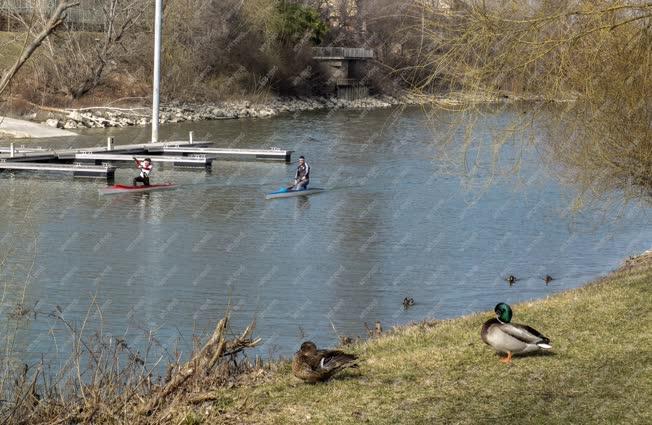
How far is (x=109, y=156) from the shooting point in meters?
40.3

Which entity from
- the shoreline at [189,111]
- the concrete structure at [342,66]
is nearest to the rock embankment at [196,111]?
the shoreline at [189,111]

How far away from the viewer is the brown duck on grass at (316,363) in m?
9.11

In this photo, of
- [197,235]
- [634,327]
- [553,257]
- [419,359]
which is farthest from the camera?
[197,235]

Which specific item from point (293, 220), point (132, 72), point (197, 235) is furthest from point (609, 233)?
point (132, 72)

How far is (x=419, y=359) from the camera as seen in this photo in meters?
10.1

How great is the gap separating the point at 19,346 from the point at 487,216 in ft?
60.0

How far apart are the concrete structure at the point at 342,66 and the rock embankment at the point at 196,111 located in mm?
2614

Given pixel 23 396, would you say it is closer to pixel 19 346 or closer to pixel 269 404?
pixel 269 404

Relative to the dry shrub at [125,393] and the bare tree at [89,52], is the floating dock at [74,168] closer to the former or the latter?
the bare tree at [89,52]

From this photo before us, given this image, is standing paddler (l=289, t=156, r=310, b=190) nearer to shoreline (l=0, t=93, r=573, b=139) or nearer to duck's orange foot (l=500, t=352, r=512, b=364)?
shoreline (l=0, t=93, r=573, b=139)

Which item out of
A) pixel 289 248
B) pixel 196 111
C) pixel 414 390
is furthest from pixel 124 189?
pixel 196 111

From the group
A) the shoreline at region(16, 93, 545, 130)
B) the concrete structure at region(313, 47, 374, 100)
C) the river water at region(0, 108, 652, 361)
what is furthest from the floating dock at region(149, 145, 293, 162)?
the concrete structure at region(313, 47, 374, 100)

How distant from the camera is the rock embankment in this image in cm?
5828

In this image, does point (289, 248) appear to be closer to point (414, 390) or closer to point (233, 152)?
point (414, 390)
